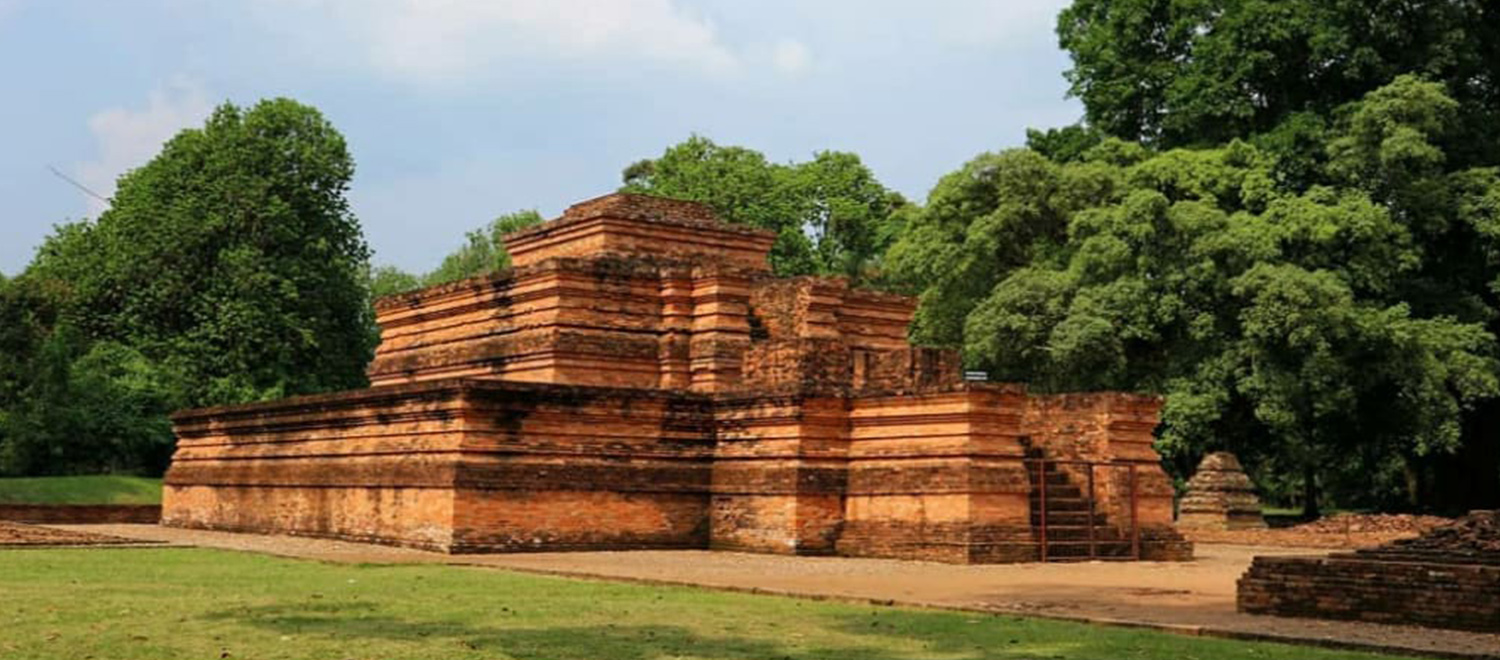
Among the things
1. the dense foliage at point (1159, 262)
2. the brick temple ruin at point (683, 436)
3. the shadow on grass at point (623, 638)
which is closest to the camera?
the shadow on grass at point (623, 638)

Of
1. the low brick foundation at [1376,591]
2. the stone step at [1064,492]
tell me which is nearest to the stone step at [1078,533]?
the stone step at [1064,492]

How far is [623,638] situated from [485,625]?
1157 mm

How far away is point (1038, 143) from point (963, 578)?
25020 mm

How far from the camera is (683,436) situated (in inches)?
845

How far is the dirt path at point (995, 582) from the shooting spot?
10.5 meters

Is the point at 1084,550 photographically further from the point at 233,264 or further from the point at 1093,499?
the point at 233,264

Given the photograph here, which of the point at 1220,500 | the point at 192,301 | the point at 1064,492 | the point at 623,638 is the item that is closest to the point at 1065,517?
the point at 1064,492

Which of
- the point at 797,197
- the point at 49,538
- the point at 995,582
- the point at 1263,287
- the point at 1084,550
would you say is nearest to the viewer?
the point at 995,582

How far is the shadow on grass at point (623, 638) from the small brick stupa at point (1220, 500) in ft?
69.8

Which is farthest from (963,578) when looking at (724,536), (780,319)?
(780,319)

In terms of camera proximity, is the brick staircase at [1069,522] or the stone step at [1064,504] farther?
the stone step at [1064,504]

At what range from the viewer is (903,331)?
25.7 meters

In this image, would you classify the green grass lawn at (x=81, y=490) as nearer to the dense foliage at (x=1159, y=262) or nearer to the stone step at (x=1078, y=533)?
the dense foliage at (x=1159, y=262)

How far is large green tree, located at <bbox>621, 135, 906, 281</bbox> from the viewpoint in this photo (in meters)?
53.5
